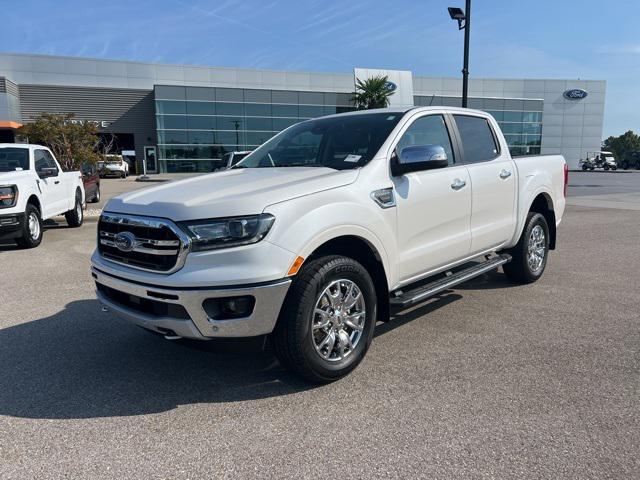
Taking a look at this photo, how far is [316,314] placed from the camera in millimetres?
3436

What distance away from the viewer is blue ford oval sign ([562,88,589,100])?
60.6 m

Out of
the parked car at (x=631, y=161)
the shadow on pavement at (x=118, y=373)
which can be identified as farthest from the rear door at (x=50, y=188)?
the parked car at (x=631, y=161)

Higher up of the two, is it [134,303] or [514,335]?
[134,303]

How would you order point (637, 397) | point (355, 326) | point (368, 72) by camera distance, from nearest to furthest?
1. point (637, 397)
2. point (355, 326)
3. point (368, 72)

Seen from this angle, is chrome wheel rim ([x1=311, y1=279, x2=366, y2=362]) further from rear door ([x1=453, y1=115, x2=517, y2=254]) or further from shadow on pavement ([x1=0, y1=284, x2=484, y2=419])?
rear door ([x1=453, y1=115, x2=517, y2=254])

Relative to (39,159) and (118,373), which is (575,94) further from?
(118,373)

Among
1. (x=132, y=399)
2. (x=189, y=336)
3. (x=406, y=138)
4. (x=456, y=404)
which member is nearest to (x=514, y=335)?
(x=456, y=404)

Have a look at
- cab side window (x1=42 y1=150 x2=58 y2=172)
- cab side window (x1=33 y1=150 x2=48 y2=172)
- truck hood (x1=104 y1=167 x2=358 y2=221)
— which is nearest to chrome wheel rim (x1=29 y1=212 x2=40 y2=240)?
cab side window (x1=33 y1=150 x2=48 y2=172)

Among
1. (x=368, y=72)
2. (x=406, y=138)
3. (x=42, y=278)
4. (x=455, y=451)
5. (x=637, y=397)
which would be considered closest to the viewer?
(x=455, y=451)

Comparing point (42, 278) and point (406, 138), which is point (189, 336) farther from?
point (42, 278)

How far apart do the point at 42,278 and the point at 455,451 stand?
613 cm

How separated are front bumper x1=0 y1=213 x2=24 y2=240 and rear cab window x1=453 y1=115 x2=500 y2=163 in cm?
755

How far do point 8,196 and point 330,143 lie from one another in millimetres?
6782

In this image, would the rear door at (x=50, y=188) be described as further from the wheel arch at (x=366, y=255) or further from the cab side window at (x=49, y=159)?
the wheel arch at (x=366, y=255)
